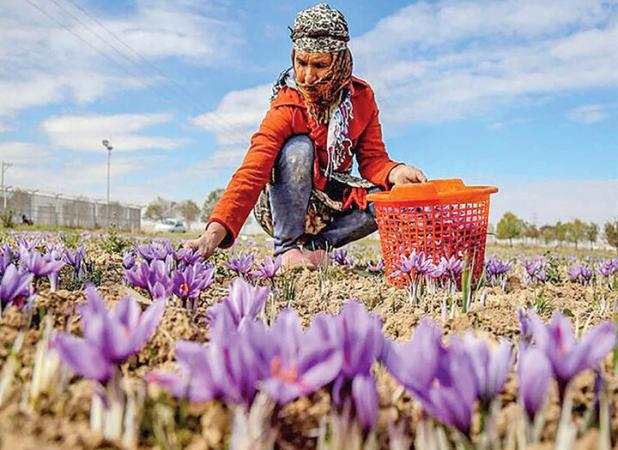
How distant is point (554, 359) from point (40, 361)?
0.80m

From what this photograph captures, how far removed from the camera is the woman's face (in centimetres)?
352

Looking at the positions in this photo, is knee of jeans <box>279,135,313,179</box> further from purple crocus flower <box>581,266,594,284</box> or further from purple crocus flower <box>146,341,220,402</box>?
purple crocus flower <box>146,341,220,402</box>

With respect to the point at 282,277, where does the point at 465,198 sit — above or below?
above

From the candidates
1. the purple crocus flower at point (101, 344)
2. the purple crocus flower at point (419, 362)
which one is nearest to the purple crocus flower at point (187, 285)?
the purple crocus flower at point (101, 344)

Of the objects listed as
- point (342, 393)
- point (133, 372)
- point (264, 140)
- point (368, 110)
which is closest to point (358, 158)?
point (368, 110)

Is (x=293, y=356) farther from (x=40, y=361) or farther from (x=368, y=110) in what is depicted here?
(x=368, y=110)

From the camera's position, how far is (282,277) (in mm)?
3322

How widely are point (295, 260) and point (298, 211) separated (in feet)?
1.14

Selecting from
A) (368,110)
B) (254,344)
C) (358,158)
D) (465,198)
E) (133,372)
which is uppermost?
(368,110)

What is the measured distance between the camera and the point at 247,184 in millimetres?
3412

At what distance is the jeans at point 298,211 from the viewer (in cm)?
390

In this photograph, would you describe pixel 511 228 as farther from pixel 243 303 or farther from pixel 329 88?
pixel 243 303

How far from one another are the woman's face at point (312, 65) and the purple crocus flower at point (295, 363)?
9.16 ft

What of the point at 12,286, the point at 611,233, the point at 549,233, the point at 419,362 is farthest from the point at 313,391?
the point at 549,233
